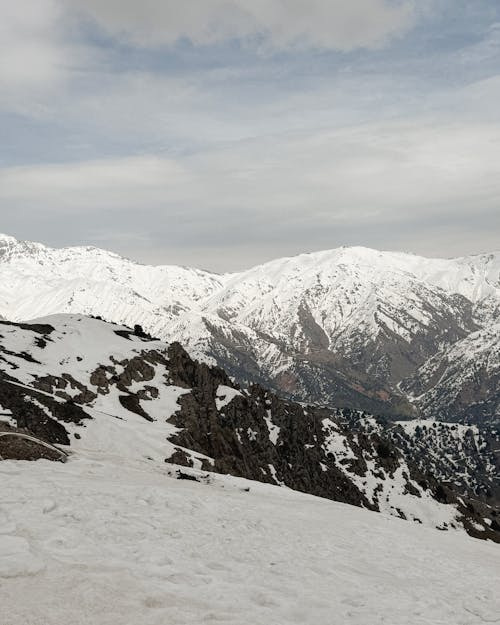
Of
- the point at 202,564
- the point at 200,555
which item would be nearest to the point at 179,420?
the point at 200,555

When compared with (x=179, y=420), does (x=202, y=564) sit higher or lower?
lower

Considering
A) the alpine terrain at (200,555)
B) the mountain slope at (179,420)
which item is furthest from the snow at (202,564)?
the mountain slope at (179,420)

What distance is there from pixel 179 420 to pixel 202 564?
94.2m

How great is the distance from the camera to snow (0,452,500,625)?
10.9 metres

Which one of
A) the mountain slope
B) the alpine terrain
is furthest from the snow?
the mountain slope

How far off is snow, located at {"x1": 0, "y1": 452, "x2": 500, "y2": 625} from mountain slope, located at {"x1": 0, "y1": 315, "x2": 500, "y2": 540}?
17.7 m

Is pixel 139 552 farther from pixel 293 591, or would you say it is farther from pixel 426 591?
pixel 426 591

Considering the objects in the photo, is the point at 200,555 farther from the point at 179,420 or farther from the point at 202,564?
the point at 179,420

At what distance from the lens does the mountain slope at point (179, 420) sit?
7112 centimetres

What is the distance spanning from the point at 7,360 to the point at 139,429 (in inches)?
1405

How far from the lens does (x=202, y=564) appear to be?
14.0 m

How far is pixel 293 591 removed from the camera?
42.3 ft

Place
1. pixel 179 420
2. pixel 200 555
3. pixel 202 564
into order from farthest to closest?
pixel 179 420, pixel 200 555, pixel 202 564

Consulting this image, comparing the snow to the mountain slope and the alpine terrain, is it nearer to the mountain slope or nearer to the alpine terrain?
the alpine terrain
